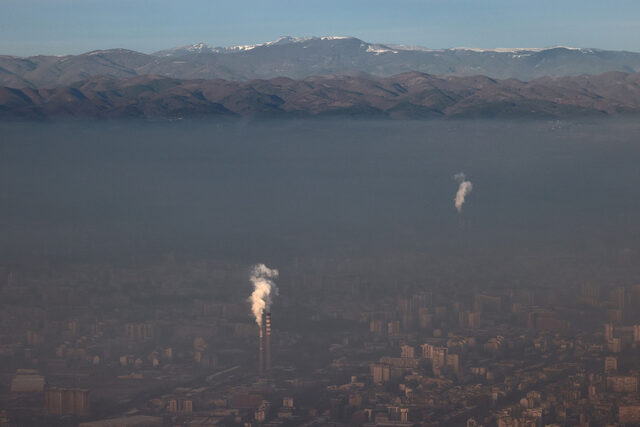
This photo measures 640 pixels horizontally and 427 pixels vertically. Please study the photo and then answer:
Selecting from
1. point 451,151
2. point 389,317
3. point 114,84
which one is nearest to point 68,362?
point 389,317

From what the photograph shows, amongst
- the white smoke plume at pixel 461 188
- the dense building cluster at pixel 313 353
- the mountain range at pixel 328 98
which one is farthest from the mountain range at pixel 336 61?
the dense building cluster at pixel 313 353

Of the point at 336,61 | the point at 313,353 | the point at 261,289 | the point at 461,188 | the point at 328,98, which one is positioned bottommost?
the point at 313,353

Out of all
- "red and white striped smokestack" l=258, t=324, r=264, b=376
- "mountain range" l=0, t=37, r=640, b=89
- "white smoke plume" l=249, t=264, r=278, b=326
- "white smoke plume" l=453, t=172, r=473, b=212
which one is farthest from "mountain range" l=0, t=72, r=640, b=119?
"red and white striped smokestack" l=258, t=324, r=264, b=376

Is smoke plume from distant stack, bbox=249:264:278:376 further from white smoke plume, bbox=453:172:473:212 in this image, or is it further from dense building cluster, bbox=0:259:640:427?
white smoke plume, bbox=453:172:473:212

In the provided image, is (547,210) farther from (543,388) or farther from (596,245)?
(543,388)

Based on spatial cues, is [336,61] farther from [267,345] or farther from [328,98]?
[267,345]

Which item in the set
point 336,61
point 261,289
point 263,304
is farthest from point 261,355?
point 336,61
